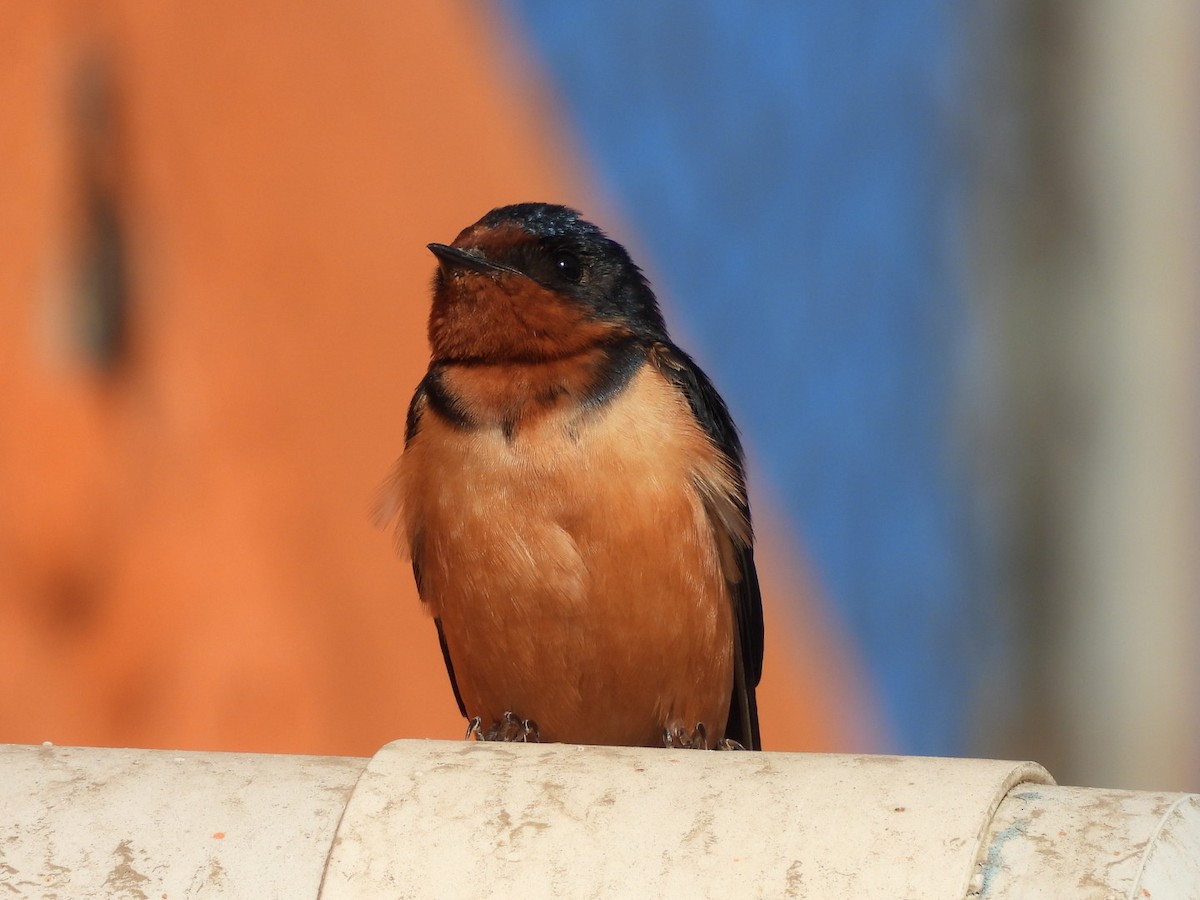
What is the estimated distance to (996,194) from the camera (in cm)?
105

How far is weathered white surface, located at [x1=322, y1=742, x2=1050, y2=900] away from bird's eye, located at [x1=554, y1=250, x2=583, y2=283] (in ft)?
5.13

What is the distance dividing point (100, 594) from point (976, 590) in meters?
4.71

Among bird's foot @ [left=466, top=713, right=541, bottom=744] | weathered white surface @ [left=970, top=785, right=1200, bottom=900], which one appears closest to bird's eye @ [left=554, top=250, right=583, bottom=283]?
bird's foot @ [left=466, top=713, right=541, bottom=744]

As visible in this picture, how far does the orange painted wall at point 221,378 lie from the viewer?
523cm

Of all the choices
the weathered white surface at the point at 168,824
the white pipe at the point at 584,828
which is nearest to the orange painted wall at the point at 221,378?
the weathered white surface at the point at 168,824

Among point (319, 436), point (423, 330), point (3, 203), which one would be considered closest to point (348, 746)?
point (319, 436)

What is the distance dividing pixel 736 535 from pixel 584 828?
1.65 metres

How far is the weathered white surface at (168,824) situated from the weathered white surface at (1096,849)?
1.82 feet

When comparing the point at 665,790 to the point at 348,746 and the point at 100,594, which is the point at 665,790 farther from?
the point at 348,746

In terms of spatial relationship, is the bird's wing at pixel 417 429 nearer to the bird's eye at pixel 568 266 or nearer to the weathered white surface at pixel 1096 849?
the bird's eye at pixel 568 266

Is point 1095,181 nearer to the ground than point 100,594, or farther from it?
farther from it

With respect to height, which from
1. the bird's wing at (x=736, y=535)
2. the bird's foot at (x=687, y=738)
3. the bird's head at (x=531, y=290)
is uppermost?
the bird's head at (x=531, y=290)

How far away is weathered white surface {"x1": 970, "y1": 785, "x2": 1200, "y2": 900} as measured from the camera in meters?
1.17

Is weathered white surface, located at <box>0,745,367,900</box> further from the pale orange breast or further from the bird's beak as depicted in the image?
the bird's beak
